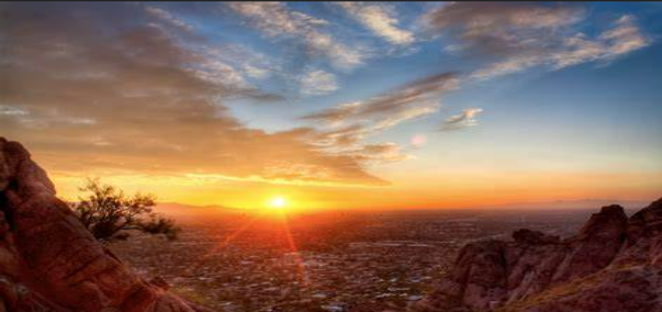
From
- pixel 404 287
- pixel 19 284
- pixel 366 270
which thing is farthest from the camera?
pixel 366 270

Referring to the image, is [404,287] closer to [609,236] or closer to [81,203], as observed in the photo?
[609,236]

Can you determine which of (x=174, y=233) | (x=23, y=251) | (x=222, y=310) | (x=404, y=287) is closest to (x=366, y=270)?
(x=404, y=287)

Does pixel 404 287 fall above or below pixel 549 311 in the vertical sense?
below

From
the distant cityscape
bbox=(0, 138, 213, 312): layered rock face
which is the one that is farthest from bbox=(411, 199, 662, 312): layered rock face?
bbox=(0, 138, 213, 312): layered rock face

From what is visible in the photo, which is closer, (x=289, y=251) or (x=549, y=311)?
(x=549, y=311)

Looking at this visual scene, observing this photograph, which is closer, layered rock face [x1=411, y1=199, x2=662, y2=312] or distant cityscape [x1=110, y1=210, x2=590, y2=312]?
layered rock face [x1=411, y1=199, x2=662, y2=312]

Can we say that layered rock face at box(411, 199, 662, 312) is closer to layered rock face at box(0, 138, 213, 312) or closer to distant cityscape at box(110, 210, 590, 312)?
distant cityscape at box(110, 210, 590, 312)

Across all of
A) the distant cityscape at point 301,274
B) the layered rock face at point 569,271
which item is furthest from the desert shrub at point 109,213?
the layered rock face at point 569,271
